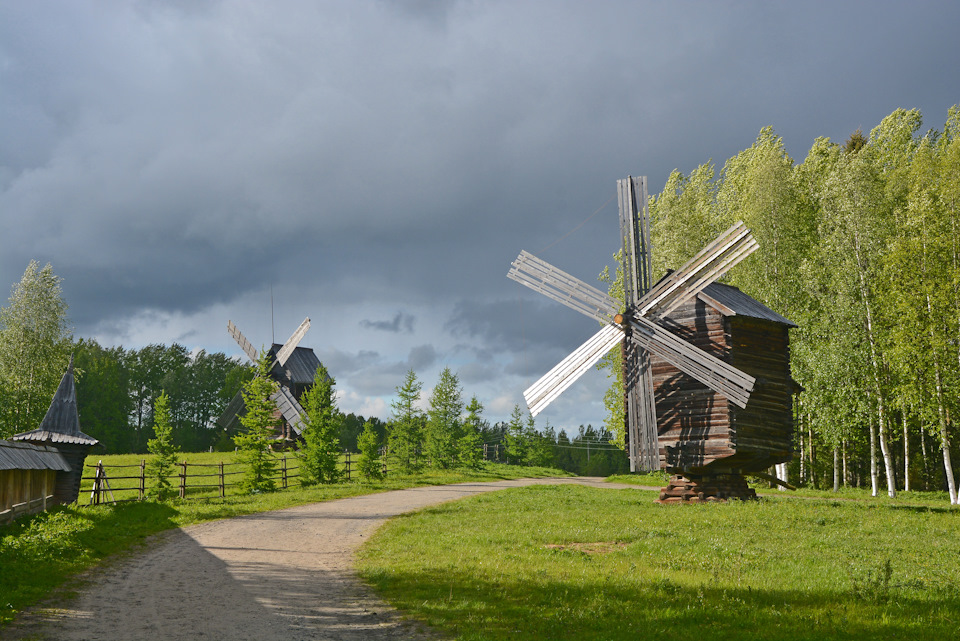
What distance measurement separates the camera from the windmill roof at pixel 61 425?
24148 mm

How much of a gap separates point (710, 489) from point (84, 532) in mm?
20060

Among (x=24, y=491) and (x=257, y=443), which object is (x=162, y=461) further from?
(x=24, y=491)

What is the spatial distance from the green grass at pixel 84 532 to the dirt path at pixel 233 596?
30.1 inches

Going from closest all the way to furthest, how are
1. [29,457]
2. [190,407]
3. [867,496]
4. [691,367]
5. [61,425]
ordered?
[29,457], [691,367], [61,425], [867,496], [190,407]

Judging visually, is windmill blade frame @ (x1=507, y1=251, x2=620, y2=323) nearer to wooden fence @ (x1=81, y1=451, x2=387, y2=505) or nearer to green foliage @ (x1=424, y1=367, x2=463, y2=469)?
wooden fence @ (x1=81, y1=451, x2=387, y2=505)

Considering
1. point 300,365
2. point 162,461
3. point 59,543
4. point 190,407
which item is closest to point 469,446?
point 300,365

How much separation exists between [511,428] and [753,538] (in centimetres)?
5208

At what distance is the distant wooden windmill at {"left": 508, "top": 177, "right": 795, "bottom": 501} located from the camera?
22.6 meters

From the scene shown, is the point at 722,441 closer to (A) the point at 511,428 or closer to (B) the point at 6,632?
(B) the point at 6,632

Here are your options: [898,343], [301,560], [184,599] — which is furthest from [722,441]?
[184,599]

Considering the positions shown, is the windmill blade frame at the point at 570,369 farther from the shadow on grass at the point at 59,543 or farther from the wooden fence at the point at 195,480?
the wooden fence at the point at 195,480

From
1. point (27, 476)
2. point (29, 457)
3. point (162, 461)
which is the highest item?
point (29, 457)

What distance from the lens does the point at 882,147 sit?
3772 cm

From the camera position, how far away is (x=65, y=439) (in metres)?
24.2
